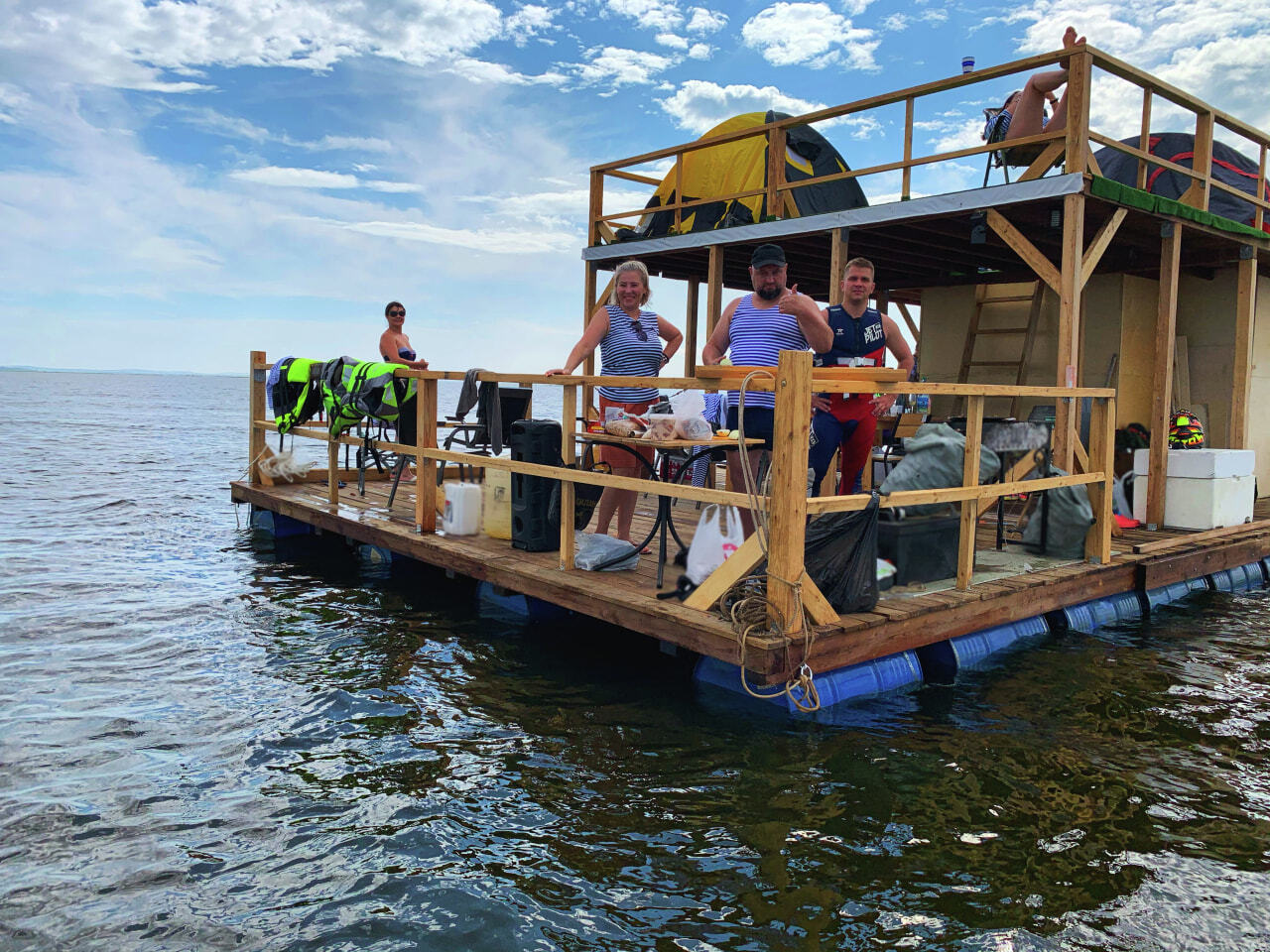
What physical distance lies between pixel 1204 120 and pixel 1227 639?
4.61 metres

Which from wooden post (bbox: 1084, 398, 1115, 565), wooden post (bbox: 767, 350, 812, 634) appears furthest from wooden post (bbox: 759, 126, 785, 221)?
wooden post (bbox: 767, 350, 812, 634)

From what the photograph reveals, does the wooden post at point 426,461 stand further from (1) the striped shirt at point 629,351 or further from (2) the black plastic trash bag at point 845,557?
(2) the black plastic trash bag at point 845,557

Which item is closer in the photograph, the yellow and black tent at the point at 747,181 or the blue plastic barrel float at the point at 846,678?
the blue plastic barrel float at the point at 846,678

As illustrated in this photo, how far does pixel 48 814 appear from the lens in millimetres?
3809

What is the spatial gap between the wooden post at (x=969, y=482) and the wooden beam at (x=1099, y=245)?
2.29 metres

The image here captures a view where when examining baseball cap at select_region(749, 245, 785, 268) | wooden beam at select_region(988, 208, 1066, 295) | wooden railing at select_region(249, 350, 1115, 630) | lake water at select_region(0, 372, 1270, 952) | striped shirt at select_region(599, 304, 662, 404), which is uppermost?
wooden beam at select_region(988, 208, 1066, 295)

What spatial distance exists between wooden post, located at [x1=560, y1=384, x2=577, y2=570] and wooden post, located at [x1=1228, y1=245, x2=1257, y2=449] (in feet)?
21.7

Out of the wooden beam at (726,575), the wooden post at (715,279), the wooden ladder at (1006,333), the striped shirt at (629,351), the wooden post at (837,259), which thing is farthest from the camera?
the wooden ladder at (1006,333)

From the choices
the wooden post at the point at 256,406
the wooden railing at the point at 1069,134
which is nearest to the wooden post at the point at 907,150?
A: the wooden railing at the point at 1069,134

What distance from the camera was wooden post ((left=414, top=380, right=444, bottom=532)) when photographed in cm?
680

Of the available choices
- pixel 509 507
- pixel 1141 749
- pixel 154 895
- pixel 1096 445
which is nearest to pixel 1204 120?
pixel 1096 445

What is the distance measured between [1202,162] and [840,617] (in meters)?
6.27

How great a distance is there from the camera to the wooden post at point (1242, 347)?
28.6ft

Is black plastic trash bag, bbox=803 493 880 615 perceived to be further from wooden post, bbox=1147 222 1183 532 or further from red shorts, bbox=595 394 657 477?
wooden post, bbox=1147 222 1183 532
